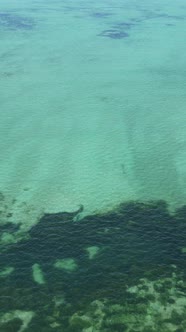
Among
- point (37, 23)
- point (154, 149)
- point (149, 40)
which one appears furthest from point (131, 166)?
point (37, 23)

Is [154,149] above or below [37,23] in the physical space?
below

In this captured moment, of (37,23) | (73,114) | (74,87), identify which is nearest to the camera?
(73,114)

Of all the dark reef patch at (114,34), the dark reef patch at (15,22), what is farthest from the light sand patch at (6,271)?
the dark reef patch at (15,22)

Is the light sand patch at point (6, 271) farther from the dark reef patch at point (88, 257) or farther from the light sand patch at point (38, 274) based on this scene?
the light sand patch at point (38, 274)

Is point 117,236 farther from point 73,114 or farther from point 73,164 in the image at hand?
point 73,114

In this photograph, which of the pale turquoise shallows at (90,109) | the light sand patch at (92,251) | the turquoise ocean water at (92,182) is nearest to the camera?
the turquoise ocean water at (92,182)

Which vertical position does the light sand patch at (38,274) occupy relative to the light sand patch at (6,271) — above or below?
below
